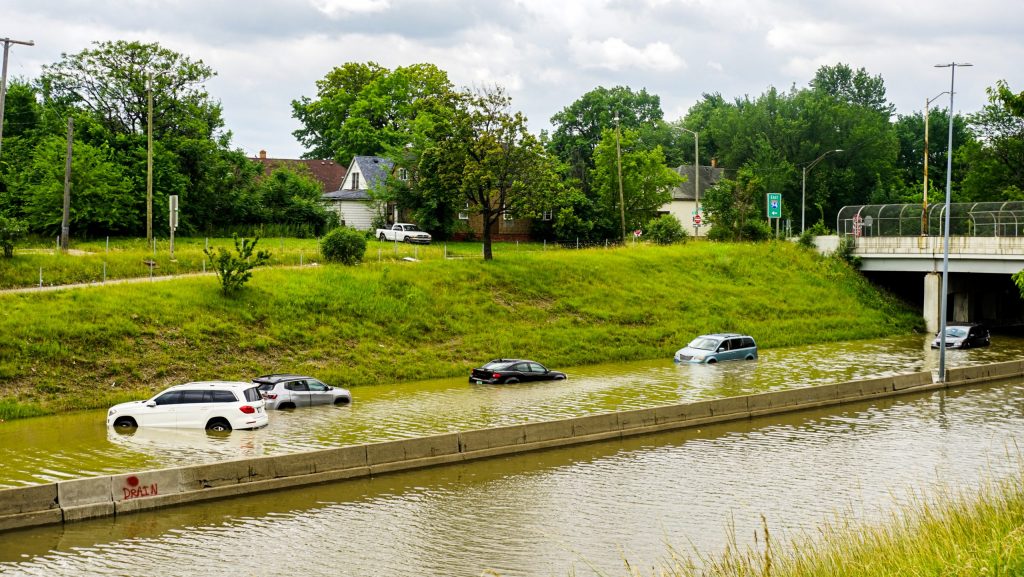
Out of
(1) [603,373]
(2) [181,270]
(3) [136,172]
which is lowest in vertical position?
(1) [603,373]

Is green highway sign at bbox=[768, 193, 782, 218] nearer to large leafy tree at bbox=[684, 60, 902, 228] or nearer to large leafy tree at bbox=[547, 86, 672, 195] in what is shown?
large leafy tree at bbox=[684, 60, 902, 228]

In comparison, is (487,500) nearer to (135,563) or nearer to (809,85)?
(135,563)

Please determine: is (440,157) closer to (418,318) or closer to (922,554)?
(418,318)

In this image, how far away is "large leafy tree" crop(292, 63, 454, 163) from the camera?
91500 mm

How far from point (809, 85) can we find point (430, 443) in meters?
130

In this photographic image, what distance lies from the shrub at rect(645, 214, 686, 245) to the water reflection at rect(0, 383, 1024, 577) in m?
42.4

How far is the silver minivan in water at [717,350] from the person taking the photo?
4341cm

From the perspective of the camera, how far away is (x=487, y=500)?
20031 millimetres

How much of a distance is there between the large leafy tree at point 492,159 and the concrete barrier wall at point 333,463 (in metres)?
24.6

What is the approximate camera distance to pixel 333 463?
21.3 m

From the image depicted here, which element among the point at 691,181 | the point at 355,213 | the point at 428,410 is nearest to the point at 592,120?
the point at 691,181

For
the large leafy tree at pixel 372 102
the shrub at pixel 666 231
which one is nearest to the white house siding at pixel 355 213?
the large leafy tree at pixel 372 102

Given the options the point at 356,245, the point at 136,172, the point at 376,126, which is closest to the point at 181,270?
the point at 356,245

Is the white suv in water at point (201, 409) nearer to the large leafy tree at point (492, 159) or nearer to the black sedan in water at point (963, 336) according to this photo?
the large leafy tree at point (492, 159)
